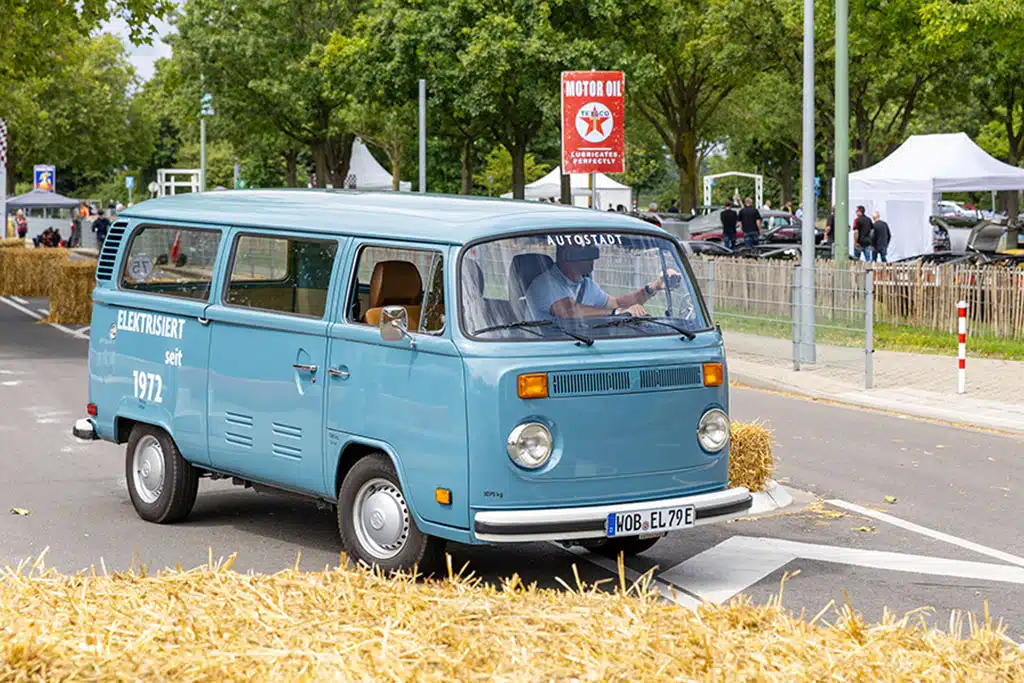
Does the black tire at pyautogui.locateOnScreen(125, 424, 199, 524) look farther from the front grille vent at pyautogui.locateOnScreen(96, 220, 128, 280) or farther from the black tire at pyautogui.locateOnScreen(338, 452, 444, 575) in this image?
the black tire at pyautogui.locateOnScreen(338, 452, 444, 575)

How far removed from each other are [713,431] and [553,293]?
44.3 inches

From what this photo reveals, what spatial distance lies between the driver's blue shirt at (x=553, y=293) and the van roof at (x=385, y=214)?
0.91ft

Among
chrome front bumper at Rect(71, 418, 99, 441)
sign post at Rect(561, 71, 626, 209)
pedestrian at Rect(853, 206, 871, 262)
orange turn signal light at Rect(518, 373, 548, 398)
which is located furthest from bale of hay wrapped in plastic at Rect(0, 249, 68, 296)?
orange turn signal light at Rect(518, 373, 548, 398)

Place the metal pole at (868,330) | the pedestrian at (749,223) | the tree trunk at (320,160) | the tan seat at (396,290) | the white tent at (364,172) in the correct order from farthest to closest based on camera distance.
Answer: the white tent at (364,172), the tree trunk at (320,160), the pedestrian at (749,223), the metal pole at (868,330), the tan seat at (396,290)

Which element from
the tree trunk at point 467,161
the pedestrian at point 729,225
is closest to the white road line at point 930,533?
the pedestrian at point 729,225

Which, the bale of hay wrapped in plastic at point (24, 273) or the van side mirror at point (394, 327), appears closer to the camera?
the van side mirror at point (394, 327)

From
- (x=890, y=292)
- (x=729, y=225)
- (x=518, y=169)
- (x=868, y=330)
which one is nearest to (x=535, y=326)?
(x=868, y=330)

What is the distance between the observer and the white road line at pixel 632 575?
8.14m

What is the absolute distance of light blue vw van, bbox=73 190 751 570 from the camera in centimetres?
793

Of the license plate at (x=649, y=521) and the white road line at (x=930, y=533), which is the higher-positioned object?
the license plate at (x=649, y=521)

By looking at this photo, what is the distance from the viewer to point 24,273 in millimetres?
36250

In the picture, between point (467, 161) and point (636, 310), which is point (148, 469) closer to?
point (636, 310)

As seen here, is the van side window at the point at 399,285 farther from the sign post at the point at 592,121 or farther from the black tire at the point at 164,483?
the sign post at the point at 592,121

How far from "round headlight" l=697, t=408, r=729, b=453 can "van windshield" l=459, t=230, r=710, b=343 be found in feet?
1.44
